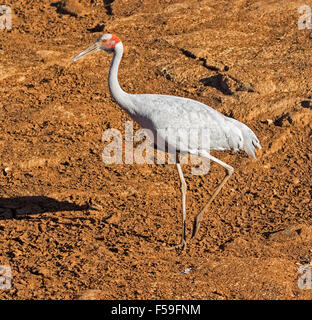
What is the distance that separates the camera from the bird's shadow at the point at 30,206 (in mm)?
6875

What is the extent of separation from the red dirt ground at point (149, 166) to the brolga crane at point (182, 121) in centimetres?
66

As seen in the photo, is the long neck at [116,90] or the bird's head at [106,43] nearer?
the long neck at [116,90]

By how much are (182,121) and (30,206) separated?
2.26 meters

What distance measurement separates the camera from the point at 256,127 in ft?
28.7

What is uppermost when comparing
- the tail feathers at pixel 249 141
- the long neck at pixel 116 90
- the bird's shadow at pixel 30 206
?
the long neck at pixel 116 90

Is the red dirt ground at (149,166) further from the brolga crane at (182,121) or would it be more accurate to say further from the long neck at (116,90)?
the long neck at (116,90)

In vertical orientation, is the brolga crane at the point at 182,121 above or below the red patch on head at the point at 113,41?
below

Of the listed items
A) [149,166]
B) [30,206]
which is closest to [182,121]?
[149,166]

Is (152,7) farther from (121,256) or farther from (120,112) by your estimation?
(121,256)

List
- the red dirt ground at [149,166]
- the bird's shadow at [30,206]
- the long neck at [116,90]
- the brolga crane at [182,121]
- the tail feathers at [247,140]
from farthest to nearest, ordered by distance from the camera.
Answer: the tail feathers at [247,140], the bird's shadow at [30,206], the long neck at [116,90], the brolga crane at [182,121], the red dirt ground at [149,166]

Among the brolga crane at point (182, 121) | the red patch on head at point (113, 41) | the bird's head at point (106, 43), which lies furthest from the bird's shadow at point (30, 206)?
the red patch on head at point (113, 41)

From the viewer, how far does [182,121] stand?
21.8 feet

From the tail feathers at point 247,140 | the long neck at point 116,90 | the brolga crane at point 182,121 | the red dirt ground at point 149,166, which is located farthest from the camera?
the tail feathers at point 247,140

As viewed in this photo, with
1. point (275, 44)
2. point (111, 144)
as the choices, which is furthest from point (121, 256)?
point (275, 44)
